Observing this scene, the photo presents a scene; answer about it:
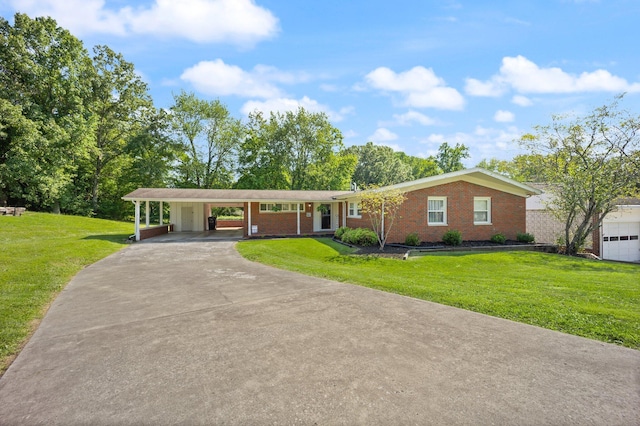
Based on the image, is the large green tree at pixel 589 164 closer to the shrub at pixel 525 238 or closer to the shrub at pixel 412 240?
the shrub at pixel 525 238

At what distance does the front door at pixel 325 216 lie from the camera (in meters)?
21.8

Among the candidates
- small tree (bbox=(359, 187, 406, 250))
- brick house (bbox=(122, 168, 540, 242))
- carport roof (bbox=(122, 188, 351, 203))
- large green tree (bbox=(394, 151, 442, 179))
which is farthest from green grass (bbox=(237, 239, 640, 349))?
large green tree (bbox=(394, 151, 442, 179))

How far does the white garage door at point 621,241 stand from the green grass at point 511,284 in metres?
5.58

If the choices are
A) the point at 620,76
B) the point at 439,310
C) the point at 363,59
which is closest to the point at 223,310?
the point at 439,310

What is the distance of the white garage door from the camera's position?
1631 cm

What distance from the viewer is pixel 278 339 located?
13.8 ft

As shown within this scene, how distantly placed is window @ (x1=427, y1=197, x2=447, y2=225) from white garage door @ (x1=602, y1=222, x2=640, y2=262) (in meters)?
8.26

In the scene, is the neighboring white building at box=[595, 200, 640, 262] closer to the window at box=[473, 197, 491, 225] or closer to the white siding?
the window at box=[473, 197, 491, 225]

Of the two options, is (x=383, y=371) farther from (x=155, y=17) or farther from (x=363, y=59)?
(x=363, y=59)

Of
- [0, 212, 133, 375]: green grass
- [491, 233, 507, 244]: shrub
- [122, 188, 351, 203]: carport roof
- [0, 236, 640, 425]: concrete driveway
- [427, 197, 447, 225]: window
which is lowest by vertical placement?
[0, 236, 640, 425]: concrete driveway

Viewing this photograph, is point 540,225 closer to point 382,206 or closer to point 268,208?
point 382,206

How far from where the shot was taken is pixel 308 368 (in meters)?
3.40

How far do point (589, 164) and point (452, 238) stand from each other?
6.73 meters

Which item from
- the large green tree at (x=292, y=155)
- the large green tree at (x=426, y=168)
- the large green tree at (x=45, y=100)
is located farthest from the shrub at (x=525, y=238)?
the large green tree at (x=45, y=100)
